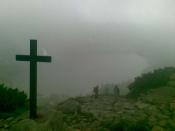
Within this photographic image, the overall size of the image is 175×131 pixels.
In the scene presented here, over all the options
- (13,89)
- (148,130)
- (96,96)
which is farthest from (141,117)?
(13,89)

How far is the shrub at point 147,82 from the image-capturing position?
9.12 m

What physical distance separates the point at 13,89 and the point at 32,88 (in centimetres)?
97

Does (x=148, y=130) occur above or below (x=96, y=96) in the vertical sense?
below

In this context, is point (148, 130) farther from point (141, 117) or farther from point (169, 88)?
point (169, 88)

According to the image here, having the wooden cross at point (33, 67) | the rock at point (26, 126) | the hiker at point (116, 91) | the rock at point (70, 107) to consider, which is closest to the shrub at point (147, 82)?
the hiker at point (116, 91)

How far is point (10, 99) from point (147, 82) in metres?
2.97

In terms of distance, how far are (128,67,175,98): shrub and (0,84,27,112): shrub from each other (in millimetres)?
2285

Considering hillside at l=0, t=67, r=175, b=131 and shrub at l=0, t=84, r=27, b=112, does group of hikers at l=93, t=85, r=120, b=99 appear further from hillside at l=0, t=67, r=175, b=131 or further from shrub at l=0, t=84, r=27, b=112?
shrub at l=0, t=84, r=27, b=112

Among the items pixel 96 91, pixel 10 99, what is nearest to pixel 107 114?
pixel 96 91

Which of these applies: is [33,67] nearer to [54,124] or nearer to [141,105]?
[54,124]

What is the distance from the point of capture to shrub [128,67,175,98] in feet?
29.9

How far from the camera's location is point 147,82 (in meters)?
9.27

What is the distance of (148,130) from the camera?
271 inches

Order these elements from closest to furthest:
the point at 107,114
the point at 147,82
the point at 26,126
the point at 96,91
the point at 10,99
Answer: the point at 26,126 → the point at 107,114 → the point at 10,99 → the point at 96,91 → the point at 147,82
